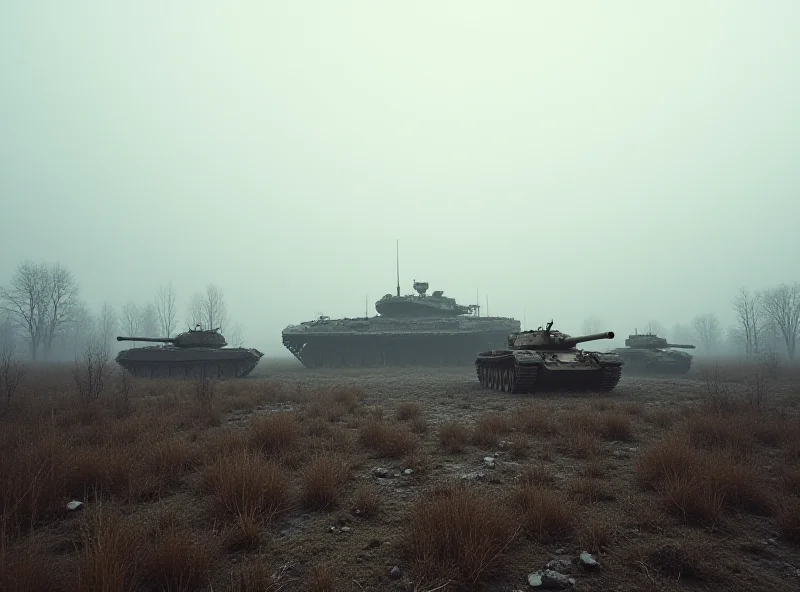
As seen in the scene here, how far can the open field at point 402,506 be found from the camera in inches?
112

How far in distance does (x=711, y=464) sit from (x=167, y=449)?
20.4ft

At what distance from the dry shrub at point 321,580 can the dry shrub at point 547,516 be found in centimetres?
171

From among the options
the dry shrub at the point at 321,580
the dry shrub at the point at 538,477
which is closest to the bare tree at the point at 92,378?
the dry shrub at the point at 321,580

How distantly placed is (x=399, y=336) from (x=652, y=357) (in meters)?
13.9

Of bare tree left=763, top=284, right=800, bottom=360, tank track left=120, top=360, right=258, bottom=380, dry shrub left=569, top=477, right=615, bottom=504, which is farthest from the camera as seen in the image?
bare tree left=763, top=284, right=800, bottom=360

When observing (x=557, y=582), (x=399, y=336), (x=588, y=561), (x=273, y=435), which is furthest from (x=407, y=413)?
(x=399, y=336)

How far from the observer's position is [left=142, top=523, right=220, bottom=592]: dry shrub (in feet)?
8.96

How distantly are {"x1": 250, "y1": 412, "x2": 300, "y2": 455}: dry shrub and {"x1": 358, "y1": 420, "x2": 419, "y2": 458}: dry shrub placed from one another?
42.6 inches

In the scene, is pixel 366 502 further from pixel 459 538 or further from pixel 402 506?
pixel 459 538

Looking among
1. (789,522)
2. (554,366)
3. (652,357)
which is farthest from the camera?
(652,357)

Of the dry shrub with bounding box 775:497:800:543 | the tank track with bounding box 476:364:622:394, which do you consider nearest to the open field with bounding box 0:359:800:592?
the dry shrub with bounding box 775:497:800:543

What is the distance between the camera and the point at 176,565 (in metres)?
2.75

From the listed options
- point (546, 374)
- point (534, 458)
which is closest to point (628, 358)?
point (546, 374)

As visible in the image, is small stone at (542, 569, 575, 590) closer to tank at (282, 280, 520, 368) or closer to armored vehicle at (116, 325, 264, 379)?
armored vehicle at (116, 325, 264, 379)
